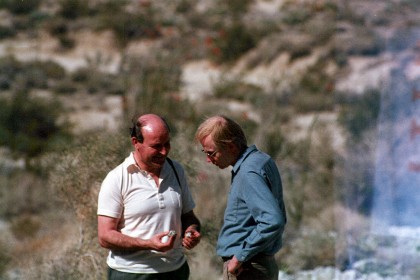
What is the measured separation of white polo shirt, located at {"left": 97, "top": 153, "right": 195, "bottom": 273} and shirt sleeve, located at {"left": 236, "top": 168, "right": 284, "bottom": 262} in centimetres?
46

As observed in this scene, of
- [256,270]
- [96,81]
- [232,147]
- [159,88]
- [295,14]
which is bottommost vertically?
[96,81]

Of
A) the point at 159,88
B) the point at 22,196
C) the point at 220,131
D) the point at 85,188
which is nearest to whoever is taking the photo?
the point at 220,131

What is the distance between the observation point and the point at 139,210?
14.7 feet

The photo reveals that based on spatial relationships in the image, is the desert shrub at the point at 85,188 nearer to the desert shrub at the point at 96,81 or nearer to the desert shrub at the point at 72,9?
the desert shrub at the point at 96,81

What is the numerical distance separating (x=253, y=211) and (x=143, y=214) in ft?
2.00

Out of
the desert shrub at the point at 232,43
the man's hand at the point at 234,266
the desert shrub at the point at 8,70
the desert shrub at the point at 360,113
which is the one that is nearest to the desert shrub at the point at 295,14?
the desert shrub at the point at 232,43

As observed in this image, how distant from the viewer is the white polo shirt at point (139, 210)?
176 inches

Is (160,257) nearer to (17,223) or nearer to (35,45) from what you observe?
(17,223)

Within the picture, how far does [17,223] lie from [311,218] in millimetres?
4121

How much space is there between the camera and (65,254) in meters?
7.13

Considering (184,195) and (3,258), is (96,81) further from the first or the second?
(184,195)

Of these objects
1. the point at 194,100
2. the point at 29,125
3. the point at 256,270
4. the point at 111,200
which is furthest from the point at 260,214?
the point at 29,125

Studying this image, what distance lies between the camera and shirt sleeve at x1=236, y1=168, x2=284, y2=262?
412cm

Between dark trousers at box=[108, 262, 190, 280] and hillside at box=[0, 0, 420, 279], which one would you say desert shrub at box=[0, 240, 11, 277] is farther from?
dark trousers at box=[108, 262, 190, 280]
